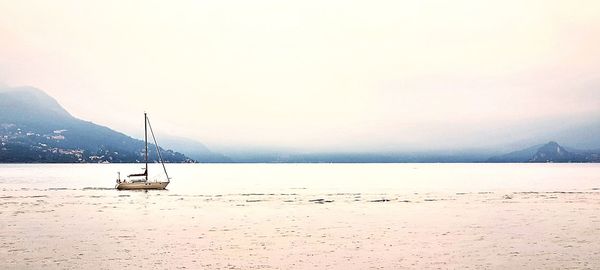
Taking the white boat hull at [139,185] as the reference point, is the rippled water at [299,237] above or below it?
below

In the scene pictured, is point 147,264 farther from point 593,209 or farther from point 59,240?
point 593,209

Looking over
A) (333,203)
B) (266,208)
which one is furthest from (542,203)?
(266,208)

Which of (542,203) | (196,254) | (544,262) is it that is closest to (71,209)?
(196,254)

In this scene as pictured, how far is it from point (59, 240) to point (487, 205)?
2597 inches

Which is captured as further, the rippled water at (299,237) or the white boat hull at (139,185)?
the white boat hull at (139,185)

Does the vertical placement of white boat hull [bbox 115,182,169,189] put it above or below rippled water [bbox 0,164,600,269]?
above

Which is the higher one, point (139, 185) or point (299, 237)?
point (139, 185)

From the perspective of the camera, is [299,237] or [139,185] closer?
[299,237]

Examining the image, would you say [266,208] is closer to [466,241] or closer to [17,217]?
[17,217]

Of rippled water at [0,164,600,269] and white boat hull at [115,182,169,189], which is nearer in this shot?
rippled water at [0,164,600,269]

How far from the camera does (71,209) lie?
85.1 meters

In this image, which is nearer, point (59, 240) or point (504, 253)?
point (504, 253)

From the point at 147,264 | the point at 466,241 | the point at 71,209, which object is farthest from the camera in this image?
the point at 71,209

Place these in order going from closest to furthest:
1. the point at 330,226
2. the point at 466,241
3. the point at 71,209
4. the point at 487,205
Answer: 1. the point at 466,241
2. the point at 330,226
3. the point at 71,209
4. the point at 487,205
